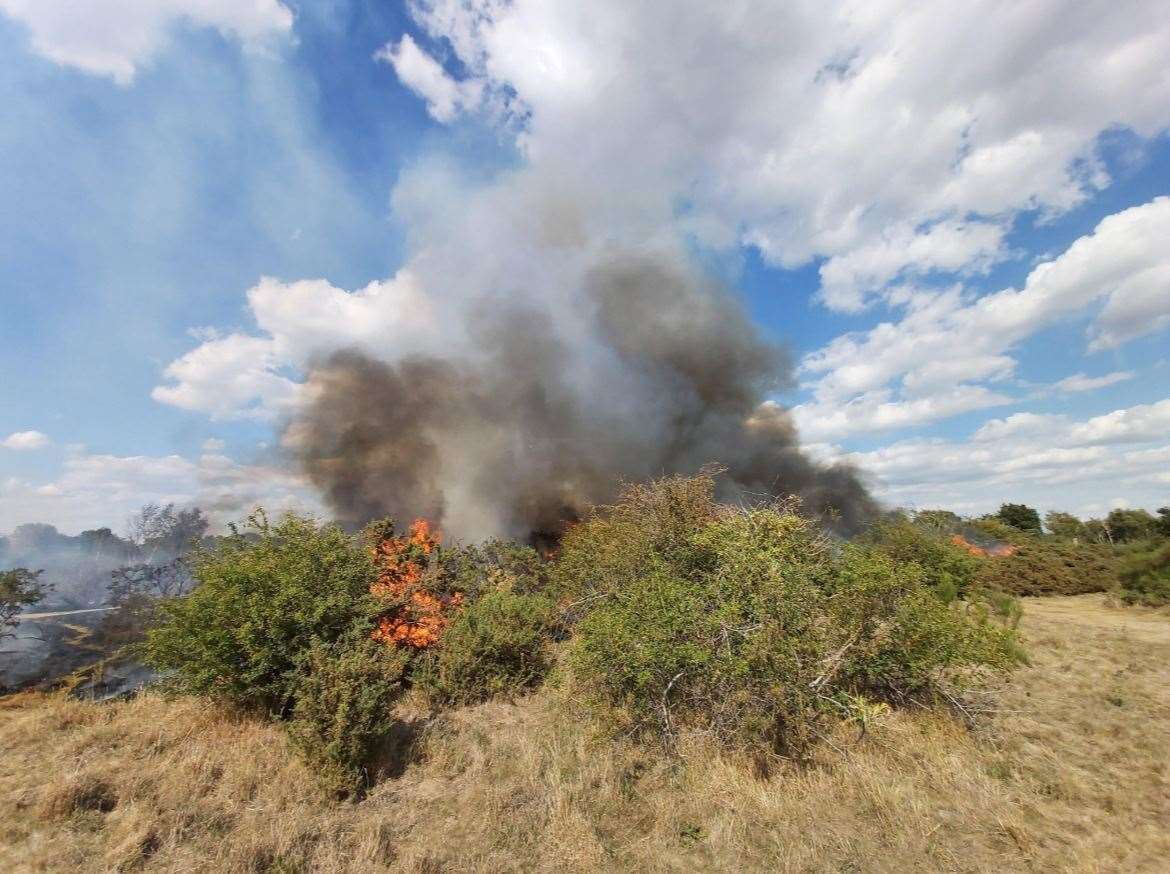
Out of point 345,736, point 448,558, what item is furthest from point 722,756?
point 448,558

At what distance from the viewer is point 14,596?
1931cm

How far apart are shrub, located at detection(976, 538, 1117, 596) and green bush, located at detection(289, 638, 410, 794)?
24.9m

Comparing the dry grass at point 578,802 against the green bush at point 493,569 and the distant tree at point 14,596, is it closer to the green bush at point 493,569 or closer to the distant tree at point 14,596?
the green bush at point 493,569

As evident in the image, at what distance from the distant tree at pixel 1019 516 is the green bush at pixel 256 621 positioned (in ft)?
214

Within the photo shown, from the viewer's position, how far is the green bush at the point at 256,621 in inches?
291

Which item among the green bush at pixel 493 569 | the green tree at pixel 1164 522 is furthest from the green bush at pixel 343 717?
the green tree at pixel 1164 522

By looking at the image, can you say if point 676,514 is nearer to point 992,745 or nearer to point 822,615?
point 822,615

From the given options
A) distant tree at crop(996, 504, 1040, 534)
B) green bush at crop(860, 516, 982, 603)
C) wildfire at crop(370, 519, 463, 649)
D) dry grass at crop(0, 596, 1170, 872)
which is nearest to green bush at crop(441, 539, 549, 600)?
wildfire at crop(370, 519, 463, 649)

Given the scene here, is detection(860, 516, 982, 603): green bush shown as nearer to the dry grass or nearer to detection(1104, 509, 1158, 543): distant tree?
the dry grass

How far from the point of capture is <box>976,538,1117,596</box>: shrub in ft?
76.1

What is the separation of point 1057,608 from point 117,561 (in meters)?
54.1

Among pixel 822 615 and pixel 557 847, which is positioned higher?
pixel 822 615

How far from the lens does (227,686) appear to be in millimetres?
7387

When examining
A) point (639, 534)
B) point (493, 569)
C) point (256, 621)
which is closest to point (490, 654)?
point (639, 534)
